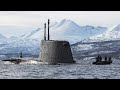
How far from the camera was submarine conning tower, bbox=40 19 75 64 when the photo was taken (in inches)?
3269

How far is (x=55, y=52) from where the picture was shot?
85062 millimetres

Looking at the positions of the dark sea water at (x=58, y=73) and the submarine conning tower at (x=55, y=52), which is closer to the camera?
the dark sea water at (x=58, y=73)

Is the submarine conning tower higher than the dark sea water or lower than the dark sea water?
higher

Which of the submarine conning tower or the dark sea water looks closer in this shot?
the dark sea water

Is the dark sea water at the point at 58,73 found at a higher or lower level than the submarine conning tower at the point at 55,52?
lower

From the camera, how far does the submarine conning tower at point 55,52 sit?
8303 cm

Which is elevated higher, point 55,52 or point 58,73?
point 55,52

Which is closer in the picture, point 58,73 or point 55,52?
point 58,73
